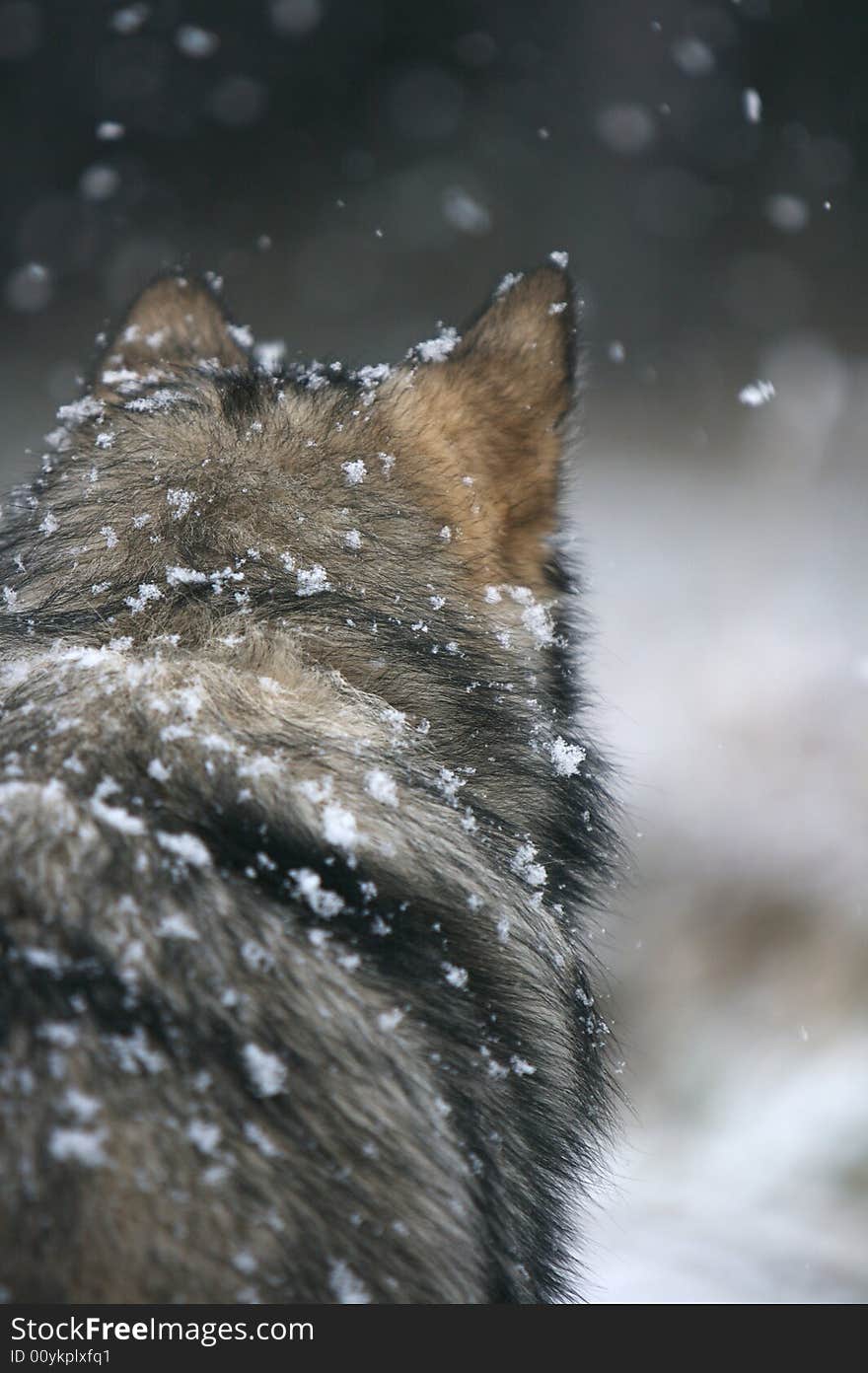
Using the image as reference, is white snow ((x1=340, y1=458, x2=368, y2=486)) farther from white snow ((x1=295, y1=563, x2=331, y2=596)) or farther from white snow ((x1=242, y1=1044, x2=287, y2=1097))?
white snow ((x1=242, y1=1044, x2=287, y2=1097))

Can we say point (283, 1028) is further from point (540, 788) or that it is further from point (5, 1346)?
point (540, 788)

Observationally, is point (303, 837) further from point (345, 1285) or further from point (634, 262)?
point (634, 262)

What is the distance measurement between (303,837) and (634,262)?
4.22 m

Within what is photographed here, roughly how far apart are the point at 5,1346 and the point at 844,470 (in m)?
4.52

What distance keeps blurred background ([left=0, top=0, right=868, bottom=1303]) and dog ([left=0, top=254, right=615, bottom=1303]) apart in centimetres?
238

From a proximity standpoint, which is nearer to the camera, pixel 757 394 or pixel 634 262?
pixel 634 262

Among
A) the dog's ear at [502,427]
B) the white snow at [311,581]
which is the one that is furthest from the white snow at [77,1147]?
the dog's ear at [502,427]

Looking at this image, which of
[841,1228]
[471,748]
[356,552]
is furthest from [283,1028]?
[841,1228]

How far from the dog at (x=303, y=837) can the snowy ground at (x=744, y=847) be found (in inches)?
55.6

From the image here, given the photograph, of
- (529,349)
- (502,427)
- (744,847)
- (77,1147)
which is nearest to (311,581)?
(502,427)

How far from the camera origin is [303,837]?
1255 millimetres

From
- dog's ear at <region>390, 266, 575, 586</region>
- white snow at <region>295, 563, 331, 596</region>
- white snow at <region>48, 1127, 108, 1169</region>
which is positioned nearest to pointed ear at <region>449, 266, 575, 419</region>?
dog's ear at <region>390, 266, 575, 586</region>

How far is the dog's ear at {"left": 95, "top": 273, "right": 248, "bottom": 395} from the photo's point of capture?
79.4 inches

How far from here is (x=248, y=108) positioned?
455cm
